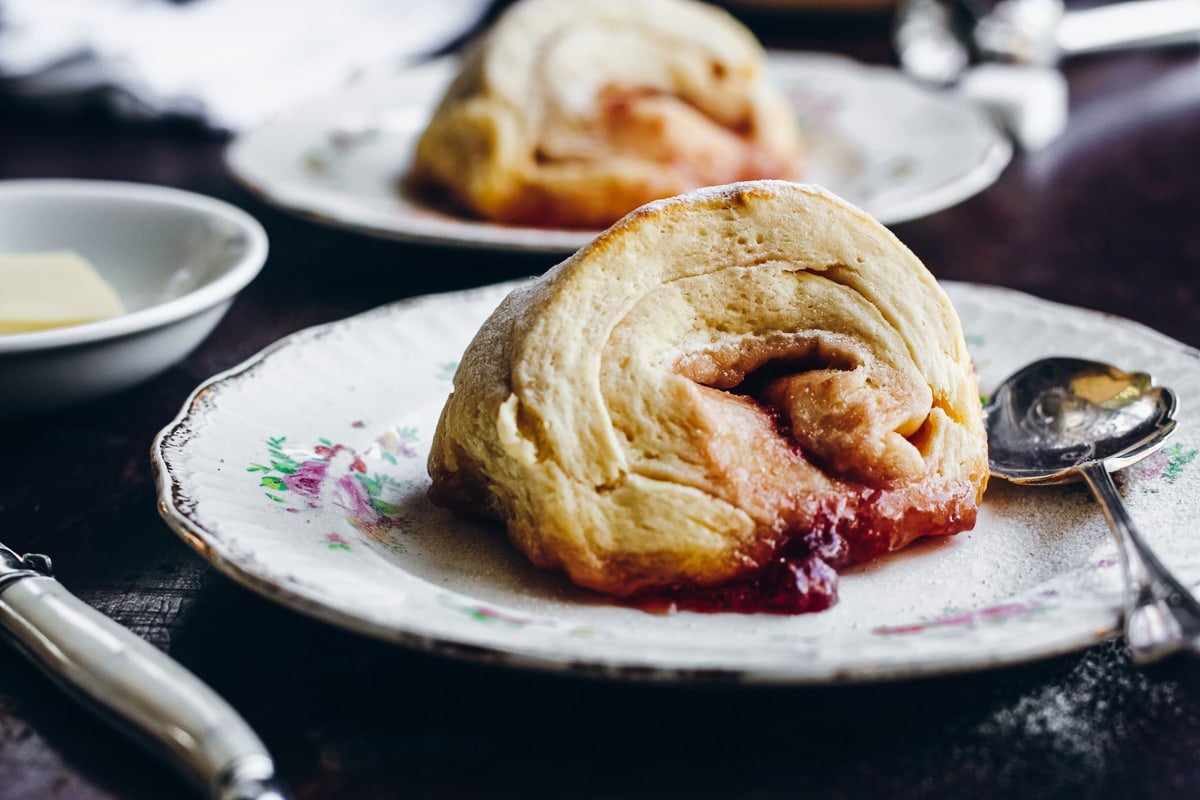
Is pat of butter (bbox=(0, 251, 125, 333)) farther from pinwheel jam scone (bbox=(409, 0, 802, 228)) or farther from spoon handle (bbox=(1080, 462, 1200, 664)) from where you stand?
spoon handle (bbox=(1080, 462, 1200, 664))

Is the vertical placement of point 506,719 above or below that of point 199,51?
above

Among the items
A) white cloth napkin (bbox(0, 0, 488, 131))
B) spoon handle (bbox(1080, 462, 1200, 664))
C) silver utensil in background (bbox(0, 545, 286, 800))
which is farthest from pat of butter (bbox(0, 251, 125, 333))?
white cloth napkin (bbox(0, 0, 488, 131))

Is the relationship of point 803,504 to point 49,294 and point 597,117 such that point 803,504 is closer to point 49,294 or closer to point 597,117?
point 49,294

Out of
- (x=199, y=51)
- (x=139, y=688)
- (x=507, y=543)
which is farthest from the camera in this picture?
(x=199, y=51)

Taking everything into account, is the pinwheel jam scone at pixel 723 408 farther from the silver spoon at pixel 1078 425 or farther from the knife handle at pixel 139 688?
the knife handle at pixel 139 688

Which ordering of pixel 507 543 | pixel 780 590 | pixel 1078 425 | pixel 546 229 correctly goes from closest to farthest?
pixel 780 590
pixel 507 543
pixel 1078 425
pixel 546 229

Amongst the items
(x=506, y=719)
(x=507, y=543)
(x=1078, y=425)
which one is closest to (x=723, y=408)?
(x=507, y=543)
